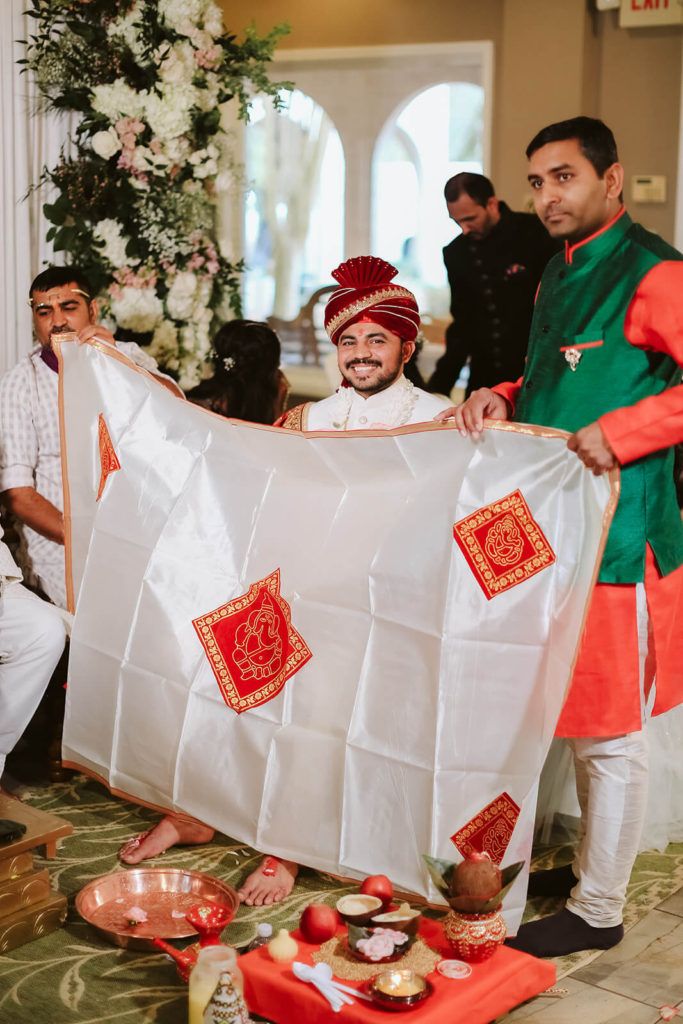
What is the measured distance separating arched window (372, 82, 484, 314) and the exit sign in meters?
2.13

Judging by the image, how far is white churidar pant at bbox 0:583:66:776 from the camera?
2779 mm

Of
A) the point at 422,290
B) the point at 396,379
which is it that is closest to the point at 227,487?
the point at 396,379

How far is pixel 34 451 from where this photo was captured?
331 cm

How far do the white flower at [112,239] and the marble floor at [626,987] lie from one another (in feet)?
8.64

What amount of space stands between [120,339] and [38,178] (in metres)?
0.59

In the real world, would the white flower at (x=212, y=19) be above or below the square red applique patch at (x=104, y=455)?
above

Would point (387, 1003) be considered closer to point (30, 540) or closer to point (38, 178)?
point (30, 540)

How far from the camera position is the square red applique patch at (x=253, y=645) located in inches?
98.8

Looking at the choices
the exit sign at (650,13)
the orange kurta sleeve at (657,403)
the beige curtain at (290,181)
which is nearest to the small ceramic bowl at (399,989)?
the orange kurta sleeve at (657,403)

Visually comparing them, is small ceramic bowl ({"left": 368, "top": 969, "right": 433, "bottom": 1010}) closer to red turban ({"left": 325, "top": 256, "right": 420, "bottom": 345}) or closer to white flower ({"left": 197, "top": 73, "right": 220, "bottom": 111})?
red turban ({"left": 325, "top": 256, "right": 420, "bottom": 345})

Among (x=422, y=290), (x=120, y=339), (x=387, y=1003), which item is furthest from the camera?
(x=422, y=290)

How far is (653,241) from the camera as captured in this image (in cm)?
218

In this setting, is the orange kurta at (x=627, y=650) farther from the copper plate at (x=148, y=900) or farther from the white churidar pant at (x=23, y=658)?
the white churidar pant at (x=23, y=658)

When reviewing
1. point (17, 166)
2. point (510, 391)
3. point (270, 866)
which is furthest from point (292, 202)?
point (270, 866)
